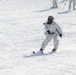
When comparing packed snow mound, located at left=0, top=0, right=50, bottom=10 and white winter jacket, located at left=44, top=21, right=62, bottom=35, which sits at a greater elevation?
white winter jacket, located at left=44, top=21, right=62, bottom=35

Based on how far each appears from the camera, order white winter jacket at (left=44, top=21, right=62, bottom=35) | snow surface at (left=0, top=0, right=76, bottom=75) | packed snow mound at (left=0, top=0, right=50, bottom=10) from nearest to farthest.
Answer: snow surface at (left=0, top=0, right=76, bottom=75)
white winter jacket at (left=44, top=21, right=62, bottom=35)
packed snow mound at (left=0, top=0, right=50, bottom=10)

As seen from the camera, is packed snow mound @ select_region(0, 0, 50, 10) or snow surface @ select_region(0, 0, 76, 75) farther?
packed snow mound @ select_region(0, 0, 50, 10)

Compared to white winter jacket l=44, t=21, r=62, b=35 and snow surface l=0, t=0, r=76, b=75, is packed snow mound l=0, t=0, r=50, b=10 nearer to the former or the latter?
snow surface l=0, t=0, r=76, b=75

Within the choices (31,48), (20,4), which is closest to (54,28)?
(31,48)

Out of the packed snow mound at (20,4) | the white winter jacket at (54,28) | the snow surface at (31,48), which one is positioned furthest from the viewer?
the packed snow mound at (20,4)

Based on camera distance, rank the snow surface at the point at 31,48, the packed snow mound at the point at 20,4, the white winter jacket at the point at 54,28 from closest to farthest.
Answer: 1. the snow surface at the point at 31,48
2. the white winter jacket at the point at 54,28
3. the packed snow mound at the point at 20,4

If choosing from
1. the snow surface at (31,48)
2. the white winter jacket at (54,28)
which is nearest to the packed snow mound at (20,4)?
the snow surface at (31,48)

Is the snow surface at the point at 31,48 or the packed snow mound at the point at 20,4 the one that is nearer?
the snow surface at the point at 31,48

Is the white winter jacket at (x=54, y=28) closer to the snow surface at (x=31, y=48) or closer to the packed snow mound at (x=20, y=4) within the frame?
the snow surface at (x=31, y=48)

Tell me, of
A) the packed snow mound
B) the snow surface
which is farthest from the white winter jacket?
the packed snow mound

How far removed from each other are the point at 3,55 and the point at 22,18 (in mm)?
13582

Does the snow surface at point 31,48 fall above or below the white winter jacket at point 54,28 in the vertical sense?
below

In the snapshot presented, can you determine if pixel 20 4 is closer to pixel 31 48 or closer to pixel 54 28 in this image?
pixel 31 48

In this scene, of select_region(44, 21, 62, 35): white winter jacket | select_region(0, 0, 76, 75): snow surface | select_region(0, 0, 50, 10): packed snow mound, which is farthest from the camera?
select_region(0, 0, 50, 10): packed snow mound
